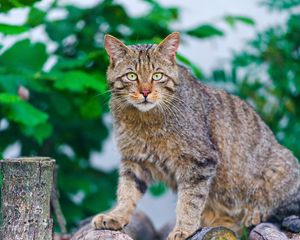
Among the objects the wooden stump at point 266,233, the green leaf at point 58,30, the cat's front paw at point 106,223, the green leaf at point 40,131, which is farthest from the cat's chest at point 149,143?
the green leaf at point 58,30

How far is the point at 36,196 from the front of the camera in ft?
11.8

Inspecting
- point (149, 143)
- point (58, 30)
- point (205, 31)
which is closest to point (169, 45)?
point (149, 143)

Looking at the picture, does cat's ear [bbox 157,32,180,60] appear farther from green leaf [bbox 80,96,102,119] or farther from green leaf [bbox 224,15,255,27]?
green leaf [bbox 224,15,255,27]

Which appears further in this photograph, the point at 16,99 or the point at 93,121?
the point at 93,121

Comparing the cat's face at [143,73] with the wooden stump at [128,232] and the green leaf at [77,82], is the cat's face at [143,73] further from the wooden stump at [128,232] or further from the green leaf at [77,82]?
the green leaf at [77,82]

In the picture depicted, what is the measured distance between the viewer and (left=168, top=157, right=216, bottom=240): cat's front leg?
405cm

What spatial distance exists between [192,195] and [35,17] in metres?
2.13

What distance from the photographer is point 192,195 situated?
408cm

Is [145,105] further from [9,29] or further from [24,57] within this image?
[24,57]

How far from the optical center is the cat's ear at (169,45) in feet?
13.3

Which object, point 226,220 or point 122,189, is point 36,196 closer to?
point 122,189

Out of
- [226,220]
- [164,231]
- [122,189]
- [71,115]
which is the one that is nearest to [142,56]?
[122,189]

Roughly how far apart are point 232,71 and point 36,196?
302 cm

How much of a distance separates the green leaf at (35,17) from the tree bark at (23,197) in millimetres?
2124
